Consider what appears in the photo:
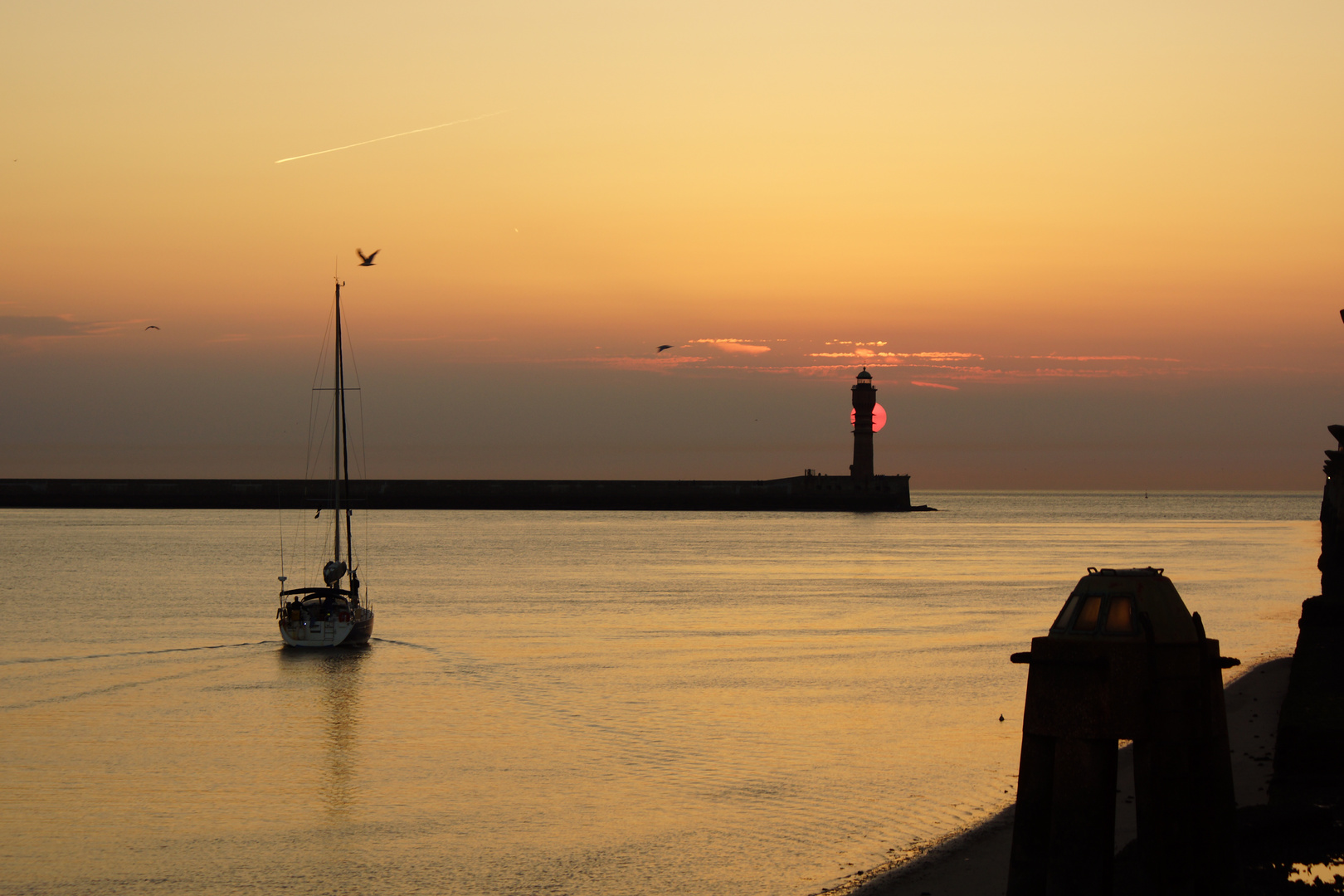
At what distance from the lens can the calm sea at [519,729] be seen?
1528 cm

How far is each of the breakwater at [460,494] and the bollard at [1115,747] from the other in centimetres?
15078

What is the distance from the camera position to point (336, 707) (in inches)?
1058

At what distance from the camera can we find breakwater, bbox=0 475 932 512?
163625 mm

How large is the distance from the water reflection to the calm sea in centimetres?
10

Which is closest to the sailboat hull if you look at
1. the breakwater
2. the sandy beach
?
the sandy beach

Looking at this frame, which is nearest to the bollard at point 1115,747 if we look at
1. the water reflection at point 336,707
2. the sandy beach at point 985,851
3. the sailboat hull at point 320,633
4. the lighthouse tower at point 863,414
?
the sandy beach at point 985,851

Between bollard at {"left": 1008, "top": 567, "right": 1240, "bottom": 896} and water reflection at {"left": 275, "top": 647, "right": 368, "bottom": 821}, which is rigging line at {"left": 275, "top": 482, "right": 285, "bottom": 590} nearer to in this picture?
water reflection at {"left": 275, "top": 647, "right": 368, "bottom": 821}

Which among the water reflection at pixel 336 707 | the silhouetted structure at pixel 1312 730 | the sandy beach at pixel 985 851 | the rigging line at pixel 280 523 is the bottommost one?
the rigging line at pixel 280 523

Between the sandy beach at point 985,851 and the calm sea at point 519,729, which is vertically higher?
the sandy beach at point 985,851

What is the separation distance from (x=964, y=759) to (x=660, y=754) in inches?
201

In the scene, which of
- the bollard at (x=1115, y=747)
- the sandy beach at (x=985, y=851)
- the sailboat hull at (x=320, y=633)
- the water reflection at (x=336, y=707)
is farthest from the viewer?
the sailboat hull at (x=320, y=633)

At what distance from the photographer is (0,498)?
16600cm

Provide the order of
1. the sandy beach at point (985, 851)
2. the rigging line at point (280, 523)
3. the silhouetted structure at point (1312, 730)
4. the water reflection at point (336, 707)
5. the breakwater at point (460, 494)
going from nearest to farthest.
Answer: the sandy beach at point (985, 851), the silhouetted structure at point (1312, 730), the water reflection at point (336, 707), the rigging line at point (280, 523), the breakwater at point (460, 494)

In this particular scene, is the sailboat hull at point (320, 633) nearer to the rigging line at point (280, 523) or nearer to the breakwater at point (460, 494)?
the rigging line at point (280, 523)
